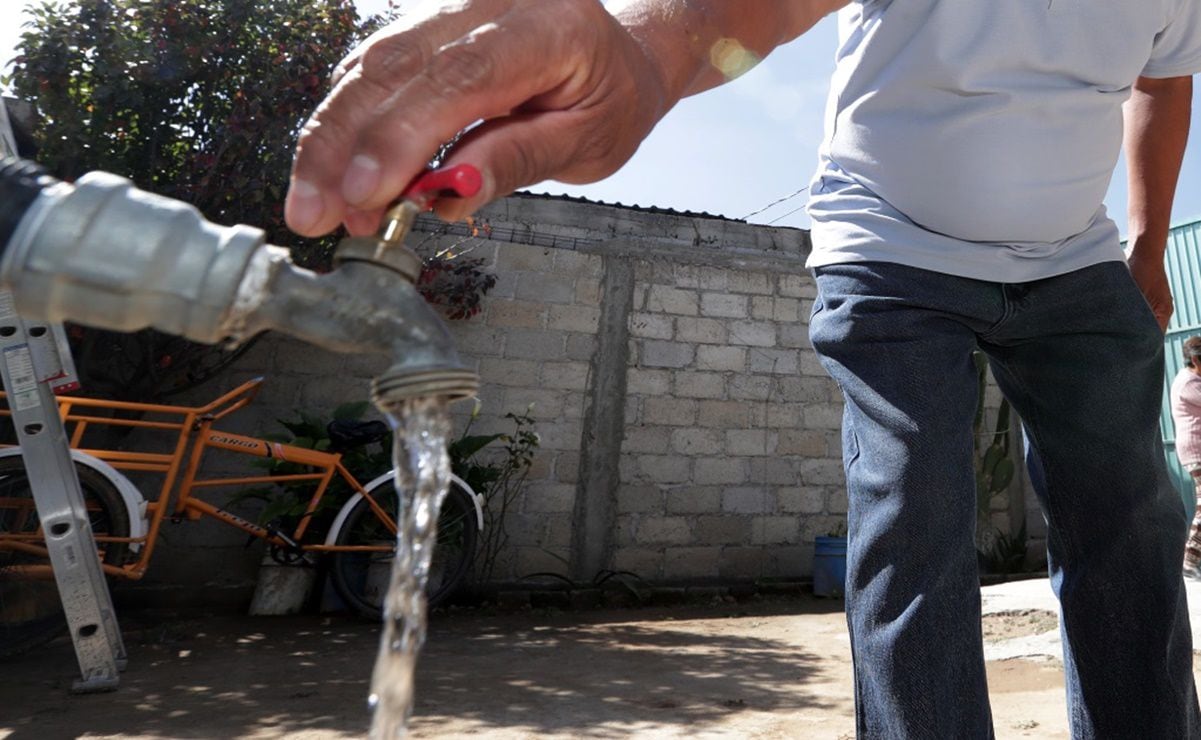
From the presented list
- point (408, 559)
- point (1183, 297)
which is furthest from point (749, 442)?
point (408, 559)

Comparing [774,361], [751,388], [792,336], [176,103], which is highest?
[176,103]

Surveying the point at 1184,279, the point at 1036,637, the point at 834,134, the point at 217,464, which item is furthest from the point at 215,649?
the point at 1184,279

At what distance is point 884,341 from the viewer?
111cm

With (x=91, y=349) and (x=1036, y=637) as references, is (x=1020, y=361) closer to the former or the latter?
(x=1036, y=637)

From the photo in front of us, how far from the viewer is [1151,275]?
1.53m

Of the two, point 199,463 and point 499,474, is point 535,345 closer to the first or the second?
point 499,474

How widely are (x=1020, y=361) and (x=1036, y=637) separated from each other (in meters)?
2.75

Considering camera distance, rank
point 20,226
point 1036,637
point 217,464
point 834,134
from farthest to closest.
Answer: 1. point 217,464
2. point 1036,637
3. point 834,134
4. point 20,226

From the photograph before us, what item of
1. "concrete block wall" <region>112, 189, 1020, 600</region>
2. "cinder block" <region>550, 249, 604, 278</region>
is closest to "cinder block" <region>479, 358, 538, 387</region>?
"concrete block wall" <region>112, 189, 1020, 600</region>

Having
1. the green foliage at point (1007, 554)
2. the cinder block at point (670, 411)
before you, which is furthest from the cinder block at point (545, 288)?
the green foliage at point (1007, 554)

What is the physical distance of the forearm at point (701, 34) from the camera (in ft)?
2.70

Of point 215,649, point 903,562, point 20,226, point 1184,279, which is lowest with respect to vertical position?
point 215,649

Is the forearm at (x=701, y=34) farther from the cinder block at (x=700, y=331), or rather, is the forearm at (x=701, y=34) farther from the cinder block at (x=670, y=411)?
the cinder block at (x=700, y=331)

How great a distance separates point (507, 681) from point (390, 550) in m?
1.45
